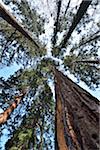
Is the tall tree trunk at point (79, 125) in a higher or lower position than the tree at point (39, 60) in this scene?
lower

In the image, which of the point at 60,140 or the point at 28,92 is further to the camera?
the point at 28,92

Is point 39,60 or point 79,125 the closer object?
point 79,125

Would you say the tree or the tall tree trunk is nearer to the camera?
the tall tree trunk

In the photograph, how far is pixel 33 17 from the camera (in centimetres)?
1196

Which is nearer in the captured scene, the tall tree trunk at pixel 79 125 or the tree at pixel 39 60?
the tall tree trunk at pixel 79 125

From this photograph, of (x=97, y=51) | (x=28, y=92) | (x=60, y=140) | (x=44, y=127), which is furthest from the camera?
(x=97, y=51)

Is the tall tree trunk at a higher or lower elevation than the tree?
lower

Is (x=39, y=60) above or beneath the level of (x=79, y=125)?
above

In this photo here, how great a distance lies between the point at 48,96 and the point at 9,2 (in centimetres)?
448

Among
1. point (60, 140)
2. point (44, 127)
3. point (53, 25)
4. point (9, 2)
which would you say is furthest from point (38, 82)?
point (60, 140)

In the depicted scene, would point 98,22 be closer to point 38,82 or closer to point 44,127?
point 38,82

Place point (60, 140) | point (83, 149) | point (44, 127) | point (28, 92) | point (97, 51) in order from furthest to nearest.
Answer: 1. point (97, 51)
2. point (28, 92)
3. point (44, 127)
4. point (60, 140)
5. point (83, 149)

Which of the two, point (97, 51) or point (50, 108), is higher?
point (97, 51)

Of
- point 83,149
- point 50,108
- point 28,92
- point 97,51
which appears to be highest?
point 97,51
